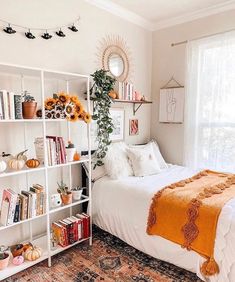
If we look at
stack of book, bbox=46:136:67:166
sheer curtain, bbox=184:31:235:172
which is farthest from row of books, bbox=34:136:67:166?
sheer curtain, bbox=184:31:235:172

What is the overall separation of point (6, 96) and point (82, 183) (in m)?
1.34

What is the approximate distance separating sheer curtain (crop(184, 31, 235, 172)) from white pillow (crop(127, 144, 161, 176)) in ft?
2.25

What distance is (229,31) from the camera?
2.72m

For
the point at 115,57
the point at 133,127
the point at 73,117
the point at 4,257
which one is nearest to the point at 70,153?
the point at 73,117

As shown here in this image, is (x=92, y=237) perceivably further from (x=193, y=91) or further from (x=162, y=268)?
(x=193, y=91)

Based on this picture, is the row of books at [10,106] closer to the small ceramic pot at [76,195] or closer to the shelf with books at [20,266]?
the small ceramic pot at [76,195]

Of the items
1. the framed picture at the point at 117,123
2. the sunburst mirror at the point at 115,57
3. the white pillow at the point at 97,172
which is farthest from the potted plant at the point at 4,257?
the sunburst mirror at the point at 115,57

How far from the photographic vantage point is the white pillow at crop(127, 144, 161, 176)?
261cm

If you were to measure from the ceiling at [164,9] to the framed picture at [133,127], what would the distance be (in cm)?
135

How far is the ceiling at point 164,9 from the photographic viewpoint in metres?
2.72

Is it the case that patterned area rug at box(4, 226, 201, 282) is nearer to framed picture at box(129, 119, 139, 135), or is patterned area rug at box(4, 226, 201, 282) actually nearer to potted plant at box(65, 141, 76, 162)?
potted plant at box(65, 141, 76, 162)

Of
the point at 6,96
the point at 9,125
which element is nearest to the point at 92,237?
the point at 9,125

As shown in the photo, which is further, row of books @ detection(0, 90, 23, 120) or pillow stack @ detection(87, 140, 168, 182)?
pillow stack @ detection(87, 140, 168, 182)

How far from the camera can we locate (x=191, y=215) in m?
1.77
